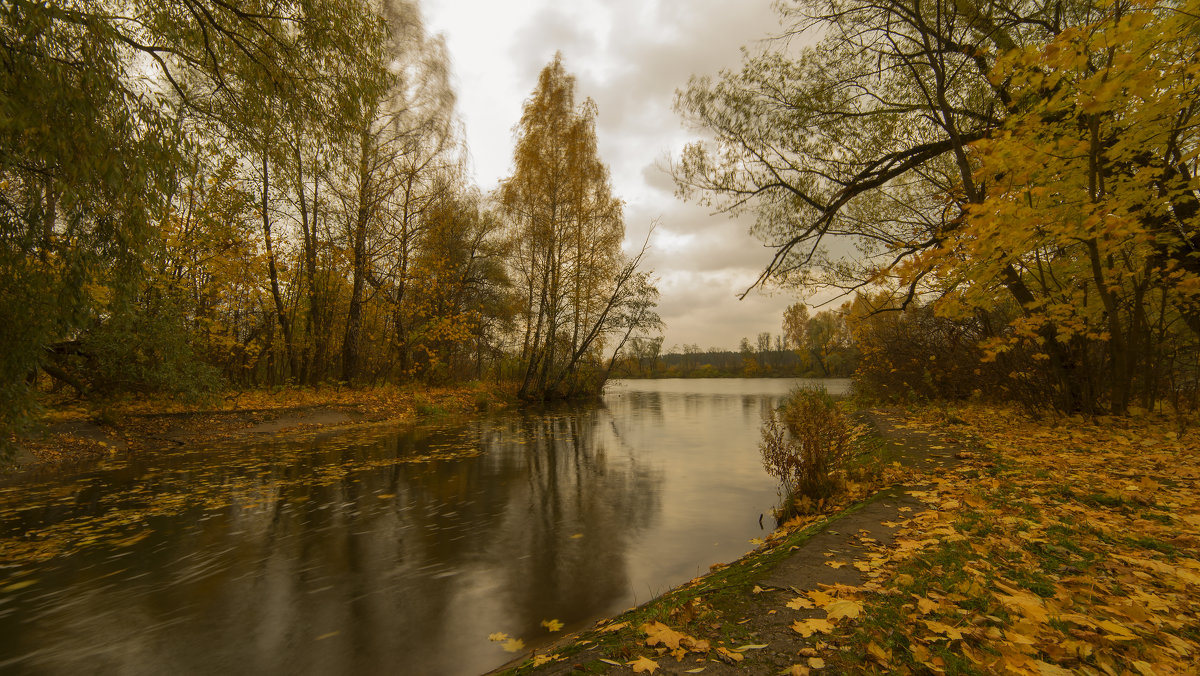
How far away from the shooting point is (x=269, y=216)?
1691cm

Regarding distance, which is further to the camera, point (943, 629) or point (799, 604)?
point (799, 604)

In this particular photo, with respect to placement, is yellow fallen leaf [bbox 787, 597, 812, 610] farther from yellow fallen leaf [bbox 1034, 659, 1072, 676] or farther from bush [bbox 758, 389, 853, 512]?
bush [bbox 758, 389, 853, 512]

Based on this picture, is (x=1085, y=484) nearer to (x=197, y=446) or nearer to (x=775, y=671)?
(x=775, y=671)

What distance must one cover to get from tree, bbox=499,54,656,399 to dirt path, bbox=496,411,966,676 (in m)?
17.0

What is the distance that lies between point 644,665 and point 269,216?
1959 centimetres

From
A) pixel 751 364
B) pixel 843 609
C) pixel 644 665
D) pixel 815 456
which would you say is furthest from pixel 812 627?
pixel 751 364

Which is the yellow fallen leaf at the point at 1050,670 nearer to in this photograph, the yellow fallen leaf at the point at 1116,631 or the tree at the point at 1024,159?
the yellow fallen leaf at the point at 1116,631

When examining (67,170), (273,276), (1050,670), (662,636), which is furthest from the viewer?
(273,276)

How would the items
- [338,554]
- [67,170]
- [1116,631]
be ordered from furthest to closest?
[338,554], [67,170], [1116,631]

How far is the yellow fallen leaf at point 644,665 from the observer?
2.35 metres

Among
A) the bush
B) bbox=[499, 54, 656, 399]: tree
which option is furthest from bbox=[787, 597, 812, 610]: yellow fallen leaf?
bbox=[499, 54, 656, 399]: tree

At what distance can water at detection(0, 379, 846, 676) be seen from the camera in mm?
3615

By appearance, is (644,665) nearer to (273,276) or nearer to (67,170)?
(67,170)

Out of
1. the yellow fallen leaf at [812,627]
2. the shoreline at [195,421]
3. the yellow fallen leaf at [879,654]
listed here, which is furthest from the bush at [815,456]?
the shoreline at [195,421]
